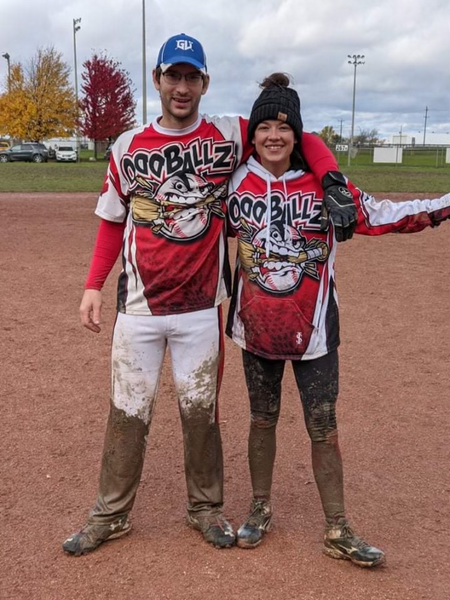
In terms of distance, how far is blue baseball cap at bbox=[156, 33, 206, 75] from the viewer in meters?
2.94

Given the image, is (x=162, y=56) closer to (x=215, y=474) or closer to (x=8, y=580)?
(x=215, y=474)

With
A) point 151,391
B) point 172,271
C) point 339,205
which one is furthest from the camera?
point 151,391

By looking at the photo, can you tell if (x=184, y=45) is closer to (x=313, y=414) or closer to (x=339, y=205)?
(x=339, y=205)

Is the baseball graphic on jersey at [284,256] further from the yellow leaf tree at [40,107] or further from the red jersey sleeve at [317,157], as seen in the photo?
the yellow leaf tree at [40,107]

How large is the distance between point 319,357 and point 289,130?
3.25ft

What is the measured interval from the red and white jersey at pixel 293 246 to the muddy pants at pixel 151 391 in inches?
10.9

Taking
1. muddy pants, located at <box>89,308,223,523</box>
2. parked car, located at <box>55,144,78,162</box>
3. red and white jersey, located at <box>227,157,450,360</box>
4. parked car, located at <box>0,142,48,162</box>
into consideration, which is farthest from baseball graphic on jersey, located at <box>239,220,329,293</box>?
parked car, located at <box>55,144,78,162</box>

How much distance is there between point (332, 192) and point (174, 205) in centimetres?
69

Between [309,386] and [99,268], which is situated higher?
[99,268]

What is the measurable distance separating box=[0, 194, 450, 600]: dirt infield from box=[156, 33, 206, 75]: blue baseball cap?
2.16m

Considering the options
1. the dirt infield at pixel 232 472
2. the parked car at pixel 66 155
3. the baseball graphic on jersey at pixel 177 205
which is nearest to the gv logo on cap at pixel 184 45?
the baseball graphic on jersey at pixel 177 205

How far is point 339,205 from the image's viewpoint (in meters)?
2.80

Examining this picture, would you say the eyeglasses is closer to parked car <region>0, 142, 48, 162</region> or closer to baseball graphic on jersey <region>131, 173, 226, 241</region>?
baseball graphic on jersey <region>131, 173, 226, 241</region>

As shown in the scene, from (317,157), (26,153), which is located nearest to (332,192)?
(317,157)
